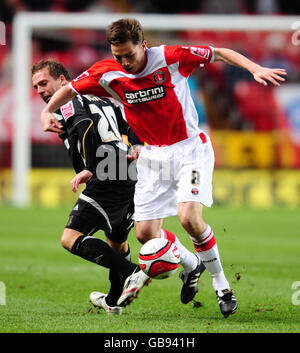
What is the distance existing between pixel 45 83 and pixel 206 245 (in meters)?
1.94

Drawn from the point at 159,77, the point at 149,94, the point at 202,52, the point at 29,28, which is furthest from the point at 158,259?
the point at 29,28

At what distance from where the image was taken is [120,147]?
21.3 feet

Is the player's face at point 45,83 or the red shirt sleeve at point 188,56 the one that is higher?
the red shirt sleeve at point 188,56

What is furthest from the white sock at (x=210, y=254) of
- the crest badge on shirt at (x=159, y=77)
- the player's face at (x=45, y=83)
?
the player's face at (x=45, y=83)

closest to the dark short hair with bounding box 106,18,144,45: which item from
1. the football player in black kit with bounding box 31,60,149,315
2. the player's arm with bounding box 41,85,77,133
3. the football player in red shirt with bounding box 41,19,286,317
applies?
the football player in red shirt with bounding box 41,19,286,317

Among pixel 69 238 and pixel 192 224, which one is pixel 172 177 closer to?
pixel 192 224

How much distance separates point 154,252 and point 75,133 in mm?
1296

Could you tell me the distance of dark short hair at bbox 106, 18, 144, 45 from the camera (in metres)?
5.49

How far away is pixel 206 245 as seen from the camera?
5855mm

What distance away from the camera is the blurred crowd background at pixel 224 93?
1945 centimetres

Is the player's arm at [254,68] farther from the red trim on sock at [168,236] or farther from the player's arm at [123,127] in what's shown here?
the red trim on sock at [168,236]

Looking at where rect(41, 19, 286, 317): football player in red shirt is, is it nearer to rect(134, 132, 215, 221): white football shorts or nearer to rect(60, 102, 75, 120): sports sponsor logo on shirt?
rect(134, 132, 215, 221): white football shorts

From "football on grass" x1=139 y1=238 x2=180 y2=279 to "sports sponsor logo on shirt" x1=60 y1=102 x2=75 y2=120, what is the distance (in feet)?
4.43

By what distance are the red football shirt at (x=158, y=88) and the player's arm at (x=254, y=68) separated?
0.34 feet
